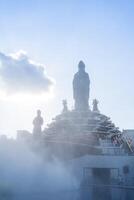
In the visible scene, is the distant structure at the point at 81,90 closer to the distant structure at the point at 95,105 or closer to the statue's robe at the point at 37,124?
the distant structure at the point at 95,105

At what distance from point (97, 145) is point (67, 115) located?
1201 centimetres

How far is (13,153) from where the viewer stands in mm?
50438

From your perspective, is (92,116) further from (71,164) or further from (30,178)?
(30,178)

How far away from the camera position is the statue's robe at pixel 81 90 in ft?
263

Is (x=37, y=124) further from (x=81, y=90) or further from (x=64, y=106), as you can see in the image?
(x=81, y=90)

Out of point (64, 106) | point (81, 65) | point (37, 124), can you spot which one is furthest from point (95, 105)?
point (37, 124)

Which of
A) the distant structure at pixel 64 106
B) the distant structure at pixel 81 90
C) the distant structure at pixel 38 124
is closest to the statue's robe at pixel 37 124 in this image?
the distant structure at pixel 38 124

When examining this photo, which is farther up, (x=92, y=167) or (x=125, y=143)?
(x=125, y=143)

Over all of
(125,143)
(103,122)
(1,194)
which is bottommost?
(1,194)

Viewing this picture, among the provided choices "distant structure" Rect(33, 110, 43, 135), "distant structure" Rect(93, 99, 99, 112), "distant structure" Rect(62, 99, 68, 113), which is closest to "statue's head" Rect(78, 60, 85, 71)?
"distant structure" Rect(93, 99, 99, 112)

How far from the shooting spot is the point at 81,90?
3187 inches

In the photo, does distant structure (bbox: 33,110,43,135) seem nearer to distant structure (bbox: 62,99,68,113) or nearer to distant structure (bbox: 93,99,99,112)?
distant structure (bbox: 62,99,68,113)

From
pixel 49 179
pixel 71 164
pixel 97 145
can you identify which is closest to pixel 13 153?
pixel 49 179

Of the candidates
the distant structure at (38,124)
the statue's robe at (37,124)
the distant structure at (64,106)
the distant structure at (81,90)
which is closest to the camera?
the distant structure at (38,124)
